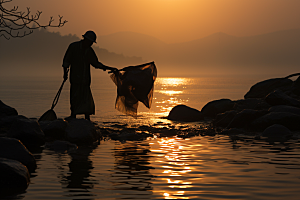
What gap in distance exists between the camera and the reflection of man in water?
11.9 metres

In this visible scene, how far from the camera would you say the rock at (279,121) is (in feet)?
45.0

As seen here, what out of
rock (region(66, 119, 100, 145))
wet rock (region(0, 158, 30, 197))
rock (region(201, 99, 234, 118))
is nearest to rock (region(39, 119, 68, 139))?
rock (region(66, 119, 100, 145))

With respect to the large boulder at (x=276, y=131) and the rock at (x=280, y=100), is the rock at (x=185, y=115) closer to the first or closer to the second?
the rock at (x=280, y=100)

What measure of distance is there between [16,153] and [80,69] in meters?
Answer: 4.81

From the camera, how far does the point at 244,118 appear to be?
14445mm

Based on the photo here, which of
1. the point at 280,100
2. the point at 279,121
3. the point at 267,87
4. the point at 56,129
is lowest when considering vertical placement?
the point at 56,129

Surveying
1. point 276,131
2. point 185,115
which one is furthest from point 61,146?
point 185,115

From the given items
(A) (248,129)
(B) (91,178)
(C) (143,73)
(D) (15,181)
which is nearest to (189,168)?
(B) (91,178)

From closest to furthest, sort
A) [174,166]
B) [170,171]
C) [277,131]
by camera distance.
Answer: [170,171] → [174,166] → [277,131]

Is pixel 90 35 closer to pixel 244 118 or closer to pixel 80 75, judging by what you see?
pixel 80 75

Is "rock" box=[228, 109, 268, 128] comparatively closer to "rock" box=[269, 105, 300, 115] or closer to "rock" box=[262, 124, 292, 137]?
"rock" box=[269, 105, 300, 115]

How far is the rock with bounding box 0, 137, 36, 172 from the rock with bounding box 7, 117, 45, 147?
2904mm

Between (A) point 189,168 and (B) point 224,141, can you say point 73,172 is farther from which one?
(B) point 224,141

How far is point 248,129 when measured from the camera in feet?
46.0
